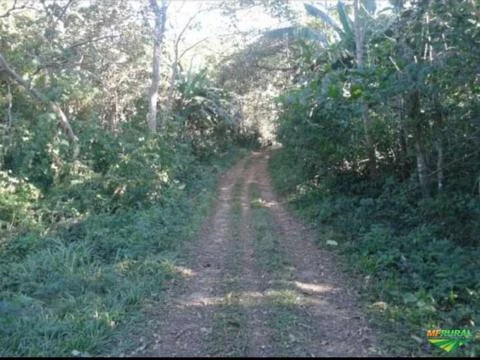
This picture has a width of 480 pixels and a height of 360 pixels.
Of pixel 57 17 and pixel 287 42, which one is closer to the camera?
pixel 57 17

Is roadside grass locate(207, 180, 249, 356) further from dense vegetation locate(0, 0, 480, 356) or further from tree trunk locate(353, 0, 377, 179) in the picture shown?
tree trunk locate(353, 0, 377, 179)

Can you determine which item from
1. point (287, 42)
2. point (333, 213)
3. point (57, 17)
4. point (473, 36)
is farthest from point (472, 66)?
point (287, 42)

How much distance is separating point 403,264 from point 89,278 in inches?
176

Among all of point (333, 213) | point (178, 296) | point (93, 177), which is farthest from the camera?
point (93, 177)

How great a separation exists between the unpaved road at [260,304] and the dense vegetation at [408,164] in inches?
19.9

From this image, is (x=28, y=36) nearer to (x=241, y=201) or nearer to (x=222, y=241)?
(x=241, y=201)

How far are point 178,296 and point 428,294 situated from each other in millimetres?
3151

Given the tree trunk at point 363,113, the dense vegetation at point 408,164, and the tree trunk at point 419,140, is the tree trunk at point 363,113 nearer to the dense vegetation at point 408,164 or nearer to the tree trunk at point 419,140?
the dense vegetation at point 408,164

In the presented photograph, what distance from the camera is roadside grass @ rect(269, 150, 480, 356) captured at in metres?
4.61

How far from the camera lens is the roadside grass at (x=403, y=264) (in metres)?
4.61

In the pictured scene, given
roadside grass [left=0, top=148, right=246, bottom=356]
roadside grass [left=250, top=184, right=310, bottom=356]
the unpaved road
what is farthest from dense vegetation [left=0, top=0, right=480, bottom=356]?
roadside grass [left=250, top=184, right=310, bottom=356]

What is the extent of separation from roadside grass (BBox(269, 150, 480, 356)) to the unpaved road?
301mm

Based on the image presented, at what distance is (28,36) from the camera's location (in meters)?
12.5

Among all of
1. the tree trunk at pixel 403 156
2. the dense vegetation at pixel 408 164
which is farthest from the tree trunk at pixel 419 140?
the tree trunk at pixel 403 156
